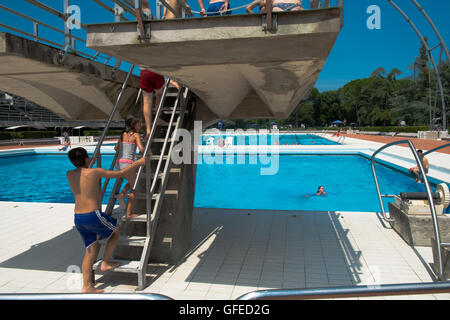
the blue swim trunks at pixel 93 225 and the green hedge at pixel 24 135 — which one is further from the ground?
the green hedge at pixel 24 135

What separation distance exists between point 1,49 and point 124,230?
107 inches

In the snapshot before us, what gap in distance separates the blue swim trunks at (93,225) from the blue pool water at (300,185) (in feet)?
27.1

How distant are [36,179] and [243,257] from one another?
1466 centimetres

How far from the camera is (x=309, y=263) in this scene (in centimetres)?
505

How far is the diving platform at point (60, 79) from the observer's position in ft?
12.3

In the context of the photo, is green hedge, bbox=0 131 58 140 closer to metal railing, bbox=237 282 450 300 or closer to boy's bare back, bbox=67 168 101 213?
boy's bare back, bbox=67 168 101 213

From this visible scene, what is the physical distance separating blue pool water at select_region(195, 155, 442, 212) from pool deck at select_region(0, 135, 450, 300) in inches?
164

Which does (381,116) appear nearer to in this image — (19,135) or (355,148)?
(355,148)

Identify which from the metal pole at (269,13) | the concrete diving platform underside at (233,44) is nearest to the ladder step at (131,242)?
the concrete diving platform underside at (233,44)

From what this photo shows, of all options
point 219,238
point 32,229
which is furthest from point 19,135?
point 219,238

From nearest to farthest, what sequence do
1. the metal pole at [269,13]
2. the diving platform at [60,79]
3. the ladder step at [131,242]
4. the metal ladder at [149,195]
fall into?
the metal pole at [269,13] < the diving platform at [60,79] < the metal ladder at [149,195] < the ladder step at [131,242]

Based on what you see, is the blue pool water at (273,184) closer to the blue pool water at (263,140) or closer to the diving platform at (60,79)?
the diving platform at (60,79)
